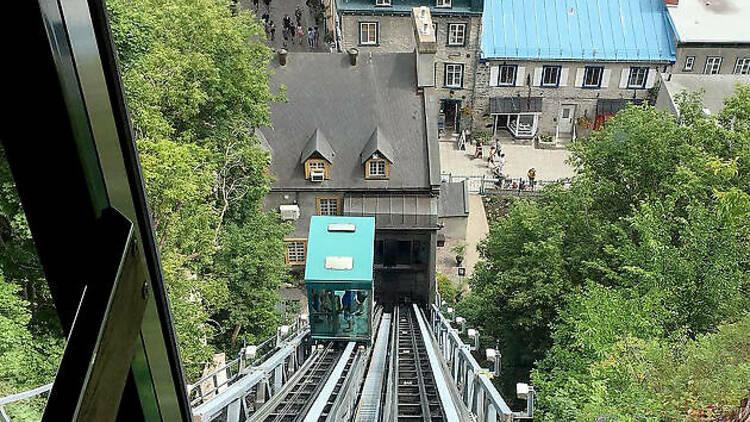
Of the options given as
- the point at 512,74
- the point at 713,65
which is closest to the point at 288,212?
the point at 512,74

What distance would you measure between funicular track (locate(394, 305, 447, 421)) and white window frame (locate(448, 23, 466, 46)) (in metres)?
17.1

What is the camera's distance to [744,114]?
47.1ft

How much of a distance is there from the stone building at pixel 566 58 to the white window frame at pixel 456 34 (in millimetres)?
1077

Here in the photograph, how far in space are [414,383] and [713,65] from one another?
2529 centimetres

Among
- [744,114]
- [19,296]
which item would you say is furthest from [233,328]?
[744,114]

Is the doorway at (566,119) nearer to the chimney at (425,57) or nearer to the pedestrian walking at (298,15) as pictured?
the pedestrian walking at (298,15)

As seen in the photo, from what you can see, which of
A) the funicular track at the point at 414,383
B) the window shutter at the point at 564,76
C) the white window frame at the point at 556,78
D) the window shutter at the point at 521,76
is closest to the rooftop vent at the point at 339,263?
the funicular track at the point at 414,383

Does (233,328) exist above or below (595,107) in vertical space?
below

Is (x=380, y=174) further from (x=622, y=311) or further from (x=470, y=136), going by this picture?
(x=470, y=136)

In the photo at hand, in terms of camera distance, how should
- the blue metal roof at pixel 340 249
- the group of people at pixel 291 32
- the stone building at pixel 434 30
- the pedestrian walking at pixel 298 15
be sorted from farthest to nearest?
the pedestrian walking at pixel 298 15 → the group of people at pixel 291 32 → the stone building at pixel 434 30 → the blue metal roof at pixel 340 249

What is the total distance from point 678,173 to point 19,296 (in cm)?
1201

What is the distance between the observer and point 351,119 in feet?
58.4

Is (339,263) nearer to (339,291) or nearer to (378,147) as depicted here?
(339,291)

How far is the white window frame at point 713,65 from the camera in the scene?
27.6 m
